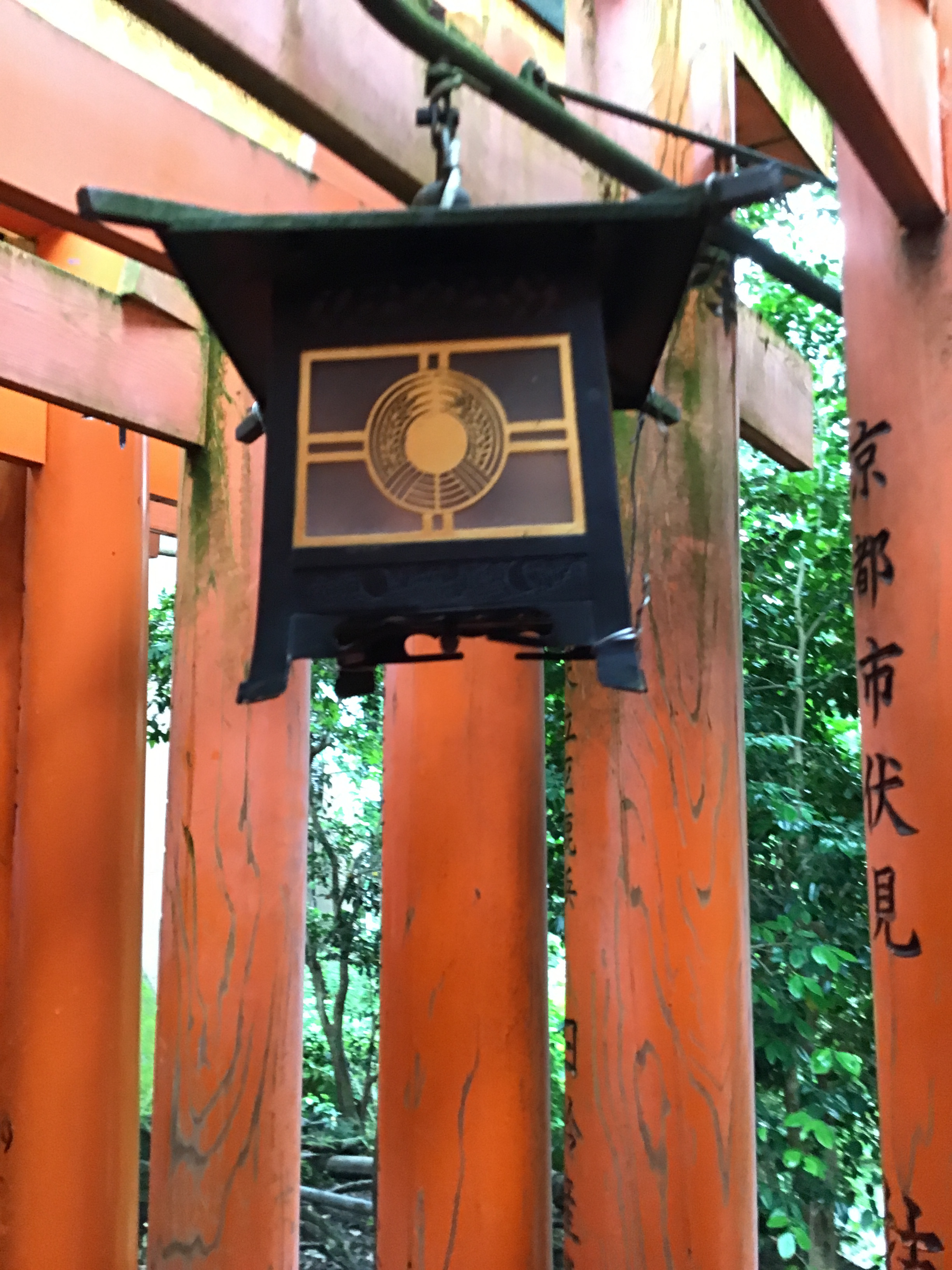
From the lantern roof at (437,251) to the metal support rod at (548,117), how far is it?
0.20 meters

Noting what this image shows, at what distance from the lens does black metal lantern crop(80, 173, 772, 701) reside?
1.61 meters

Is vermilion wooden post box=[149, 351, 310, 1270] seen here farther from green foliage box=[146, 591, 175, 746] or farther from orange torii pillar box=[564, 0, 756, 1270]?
green foliage box=[146, 591, 175, 746]

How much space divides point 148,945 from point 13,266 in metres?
9.72

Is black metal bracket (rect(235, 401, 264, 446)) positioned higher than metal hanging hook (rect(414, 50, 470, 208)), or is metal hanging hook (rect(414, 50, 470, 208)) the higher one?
metal hanging hook (rect(414, 50, 470, 208))

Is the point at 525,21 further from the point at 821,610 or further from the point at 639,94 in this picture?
the point at 821,610

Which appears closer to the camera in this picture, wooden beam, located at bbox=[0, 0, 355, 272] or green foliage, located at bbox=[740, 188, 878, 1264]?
wooden beam, located at bbox=[0, 0, 355, 272]

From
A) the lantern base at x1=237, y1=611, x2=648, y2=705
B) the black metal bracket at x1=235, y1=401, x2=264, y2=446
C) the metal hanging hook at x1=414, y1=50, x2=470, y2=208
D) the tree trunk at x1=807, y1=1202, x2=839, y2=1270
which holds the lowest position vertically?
the tree trunk at x1=807, y1=1202, x2=839, y2=1270

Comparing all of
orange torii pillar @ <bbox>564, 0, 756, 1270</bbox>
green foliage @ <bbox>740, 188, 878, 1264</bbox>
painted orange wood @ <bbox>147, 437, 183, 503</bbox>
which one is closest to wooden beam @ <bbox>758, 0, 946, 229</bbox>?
orange torii pillar @ <bbox>564, 0, 756, 1270</bbox>

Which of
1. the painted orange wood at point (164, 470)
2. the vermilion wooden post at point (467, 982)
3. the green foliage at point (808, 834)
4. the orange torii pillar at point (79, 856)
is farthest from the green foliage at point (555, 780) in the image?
the vermilion wooden post at point (467, 982)

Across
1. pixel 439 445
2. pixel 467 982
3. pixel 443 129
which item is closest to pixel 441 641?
pixel 439 445

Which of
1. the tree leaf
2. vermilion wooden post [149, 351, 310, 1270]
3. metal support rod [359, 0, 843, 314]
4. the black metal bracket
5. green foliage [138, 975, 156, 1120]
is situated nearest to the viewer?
metal support rod [359, 0, 843, 314]

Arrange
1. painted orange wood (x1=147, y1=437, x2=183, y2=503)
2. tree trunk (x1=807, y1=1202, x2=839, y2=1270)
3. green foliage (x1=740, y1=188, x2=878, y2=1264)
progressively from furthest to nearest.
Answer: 1. tree trunk (x1=807, y1=1202, x2=839, y2=1270)
2. painted orange wood (x1=147, y1=437, x2=183, y2=503)
3. green foliage (x1=740, y1=188, x2=878, y2=1264)

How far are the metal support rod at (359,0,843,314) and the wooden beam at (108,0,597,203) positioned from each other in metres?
0.21

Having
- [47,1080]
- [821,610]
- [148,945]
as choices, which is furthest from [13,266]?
[148,945]
